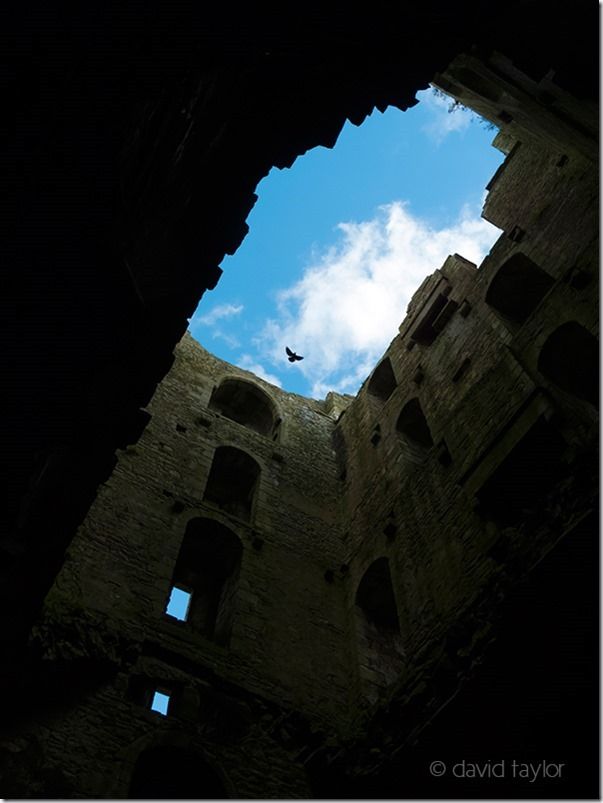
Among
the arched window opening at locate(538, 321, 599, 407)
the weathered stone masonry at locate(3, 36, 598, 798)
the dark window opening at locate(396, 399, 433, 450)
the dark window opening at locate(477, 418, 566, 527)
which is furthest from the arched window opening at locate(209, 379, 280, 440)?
the dark window opening at locate(477, 418, 566, 527)

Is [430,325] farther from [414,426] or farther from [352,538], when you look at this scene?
[352,538]

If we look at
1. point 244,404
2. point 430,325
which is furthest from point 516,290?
point 244,404

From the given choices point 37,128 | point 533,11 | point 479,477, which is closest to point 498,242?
point 533,11

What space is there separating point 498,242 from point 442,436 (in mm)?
4518

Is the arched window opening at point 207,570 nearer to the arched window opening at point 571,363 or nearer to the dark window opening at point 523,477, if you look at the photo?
the dark window opening at point 523,477

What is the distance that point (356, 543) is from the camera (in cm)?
1404

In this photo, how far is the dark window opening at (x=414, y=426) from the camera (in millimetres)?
14938

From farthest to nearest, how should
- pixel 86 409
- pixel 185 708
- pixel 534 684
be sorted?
1. pixel 185 708
2. pixel 534 684
3. pixel 86 409

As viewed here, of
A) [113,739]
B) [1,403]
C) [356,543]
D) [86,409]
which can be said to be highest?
[356,543]

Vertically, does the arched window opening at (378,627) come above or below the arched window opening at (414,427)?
below

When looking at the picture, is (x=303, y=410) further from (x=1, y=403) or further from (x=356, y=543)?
(x=1, y=403)

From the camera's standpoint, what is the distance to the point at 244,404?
20.0 m

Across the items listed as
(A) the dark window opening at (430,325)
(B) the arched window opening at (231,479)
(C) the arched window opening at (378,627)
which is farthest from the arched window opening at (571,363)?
(B) the arched window opening at (231,479)

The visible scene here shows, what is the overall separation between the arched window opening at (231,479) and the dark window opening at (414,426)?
3270 millimetres
